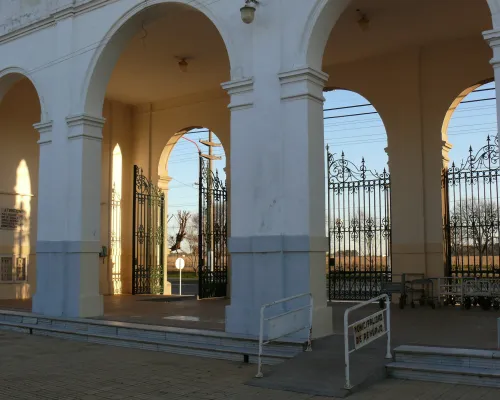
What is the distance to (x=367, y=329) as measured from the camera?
7.05 m

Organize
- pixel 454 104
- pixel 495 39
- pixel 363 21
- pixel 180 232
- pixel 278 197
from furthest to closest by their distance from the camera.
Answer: pixel 180 232
pixel 454 104
pixel 363 21
pixel 278 197
pixel 495 39

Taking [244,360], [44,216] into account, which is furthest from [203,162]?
[244,360]

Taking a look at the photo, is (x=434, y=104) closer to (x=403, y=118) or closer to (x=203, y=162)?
(x=403, y=118)

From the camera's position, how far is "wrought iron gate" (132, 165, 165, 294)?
57.4ft

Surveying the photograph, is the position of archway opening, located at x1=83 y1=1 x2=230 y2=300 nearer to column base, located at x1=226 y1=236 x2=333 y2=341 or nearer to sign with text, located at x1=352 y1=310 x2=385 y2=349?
column base, located at x1=226 y1=236 x2=333 y2=341

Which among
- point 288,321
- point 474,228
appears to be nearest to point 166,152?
point 474,228

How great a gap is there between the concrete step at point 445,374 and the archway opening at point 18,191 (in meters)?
11.1

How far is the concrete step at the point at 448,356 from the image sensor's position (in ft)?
21.4

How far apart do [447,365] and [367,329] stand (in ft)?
3.04

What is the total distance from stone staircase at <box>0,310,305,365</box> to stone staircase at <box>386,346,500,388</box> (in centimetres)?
136

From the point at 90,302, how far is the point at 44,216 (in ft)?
6.43

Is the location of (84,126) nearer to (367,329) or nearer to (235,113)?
(235,113)

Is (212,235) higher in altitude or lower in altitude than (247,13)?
lower

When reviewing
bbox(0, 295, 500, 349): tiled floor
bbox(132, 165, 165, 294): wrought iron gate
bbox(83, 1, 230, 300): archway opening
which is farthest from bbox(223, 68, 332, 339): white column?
bbox(132, 165, 165, 294): wrought iron gate
